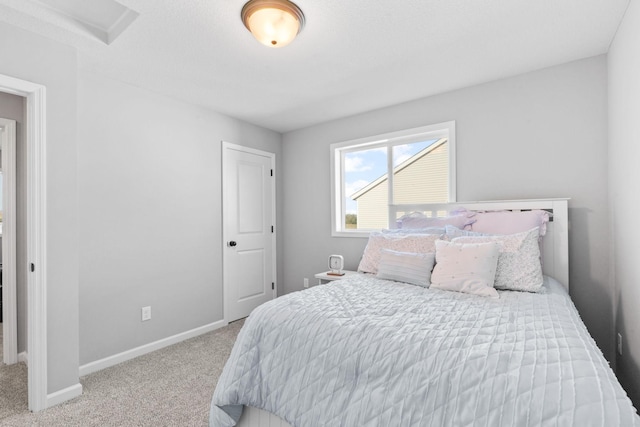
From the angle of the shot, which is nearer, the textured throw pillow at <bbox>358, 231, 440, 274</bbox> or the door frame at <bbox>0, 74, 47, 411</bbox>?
the door frame at <bbox>0, 74, 47, 411</bbox>

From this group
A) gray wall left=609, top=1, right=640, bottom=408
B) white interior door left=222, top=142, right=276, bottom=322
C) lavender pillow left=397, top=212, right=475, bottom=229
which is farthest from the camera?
white interior door left=222, top=142, right=276, bottom=322

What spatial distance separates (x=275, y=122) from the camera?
3.96m

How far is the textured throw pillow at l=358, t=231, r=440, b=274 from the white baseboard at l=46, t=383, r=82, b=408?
215 centimetres

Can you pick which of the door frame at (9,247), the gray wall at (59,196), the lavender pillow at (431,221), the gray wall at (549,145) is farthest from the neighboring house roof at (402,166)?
the door frame at (9,247)

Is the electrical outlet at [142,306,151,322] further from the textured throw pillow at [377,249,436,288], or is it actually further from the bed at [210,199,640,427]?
the textured throw pillow at [377,249,436,288]

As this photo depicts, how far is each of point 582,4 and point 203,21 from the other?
2.15 m

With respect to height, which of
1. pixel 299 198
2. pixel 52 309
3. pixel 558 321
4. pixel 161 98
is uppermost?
pixel 161 98

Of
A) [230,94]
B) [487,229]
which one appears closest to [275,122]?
[230,94]

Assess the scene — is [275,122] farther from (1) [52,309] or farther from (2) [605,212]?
(2) [605,212]

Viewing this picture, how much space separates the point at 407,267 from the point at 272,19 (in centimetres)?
171

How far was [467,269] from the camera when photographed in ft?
6.48

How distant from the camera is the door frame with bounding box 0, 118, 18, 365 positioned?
8.70 feet

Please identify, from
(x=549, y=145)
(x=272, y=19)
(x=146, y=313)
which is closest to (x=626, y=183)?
(x=549, y=145)

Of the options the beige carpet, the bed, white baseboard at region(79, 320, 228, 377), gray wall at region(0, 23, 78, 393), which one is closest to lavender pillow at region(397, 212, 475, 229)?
the bed
